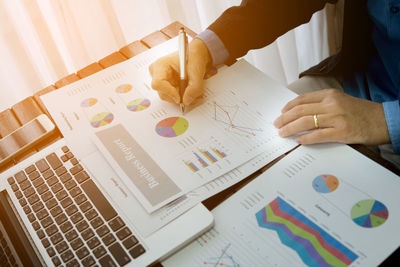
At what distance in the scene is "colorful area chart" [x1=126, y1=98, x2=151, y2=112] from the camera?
2.83ft

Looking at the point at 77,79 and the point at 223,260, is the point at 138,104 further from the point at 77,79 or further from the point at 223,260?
the point at 223,260

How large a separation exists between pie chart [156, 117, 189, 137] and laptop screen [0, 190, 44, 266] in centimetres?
30

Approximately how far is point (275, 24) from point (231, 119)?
0.35 meters

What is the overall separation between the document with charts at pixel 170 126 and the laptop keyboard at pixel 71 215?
6 cm

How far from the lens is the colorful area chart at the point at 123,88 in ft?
2.97

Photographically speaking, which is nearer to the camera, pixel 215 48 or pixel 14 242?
pixel 14 242

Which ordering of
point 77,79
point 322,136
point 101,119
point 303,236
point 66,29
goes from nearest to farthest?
point 303,236 < point 322,136 < point 101,119 < point 77,79 < point 66,29

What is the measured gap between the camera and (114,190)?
0.71m

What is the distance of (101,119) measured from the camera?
2.77 feet

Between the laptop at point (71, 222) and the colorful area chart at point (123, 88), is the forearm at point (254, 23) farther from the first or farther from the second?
the laptop at point (71, 222)

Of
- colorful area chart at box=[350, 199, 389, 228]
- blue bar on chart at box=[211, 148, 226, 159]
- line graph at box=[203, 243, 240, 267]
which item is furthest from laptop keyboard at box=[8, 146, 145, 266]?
colorful area chart at box=[350, 199, 389, 228]

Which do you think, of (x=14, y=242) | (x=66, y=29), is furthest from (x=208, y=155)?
(x=66, y=29)

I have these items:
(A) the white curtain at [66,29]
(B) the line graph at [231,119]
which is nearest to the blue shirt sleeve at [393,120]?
(B) the line graph at [231,119]

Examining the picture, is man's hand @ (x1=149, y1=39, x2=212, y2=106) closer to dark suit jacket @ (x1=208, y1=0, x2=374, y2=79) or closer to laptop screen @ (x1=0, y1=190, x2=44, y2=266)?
dark suit jacket @ (x1=208, y1=0, x2=374, y2=79)
